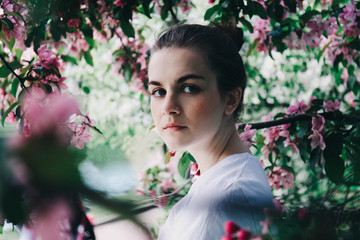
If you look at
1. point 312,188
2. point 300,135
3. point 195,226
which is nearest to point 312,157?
point 300,135

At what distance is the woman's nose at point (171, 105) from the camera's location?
3.23 ft

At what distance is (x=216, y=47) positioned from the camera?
1152 millimetres

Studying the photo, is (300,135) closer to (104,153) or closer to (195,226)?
(195,226)

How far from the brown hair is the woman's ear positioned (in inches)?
0.5

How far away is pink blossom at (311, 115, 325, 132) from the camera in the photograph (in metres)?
1.61

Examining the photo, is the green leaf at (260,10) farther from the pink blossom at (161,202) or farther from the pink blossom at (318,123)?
the pink blossom at (161,202)

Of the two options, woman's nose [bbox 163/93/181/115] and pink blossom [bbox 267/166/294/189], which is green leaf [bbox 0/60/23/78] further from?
pink blossom [bbox 267/166/294/189]

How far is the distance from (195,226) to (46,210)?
53 cm

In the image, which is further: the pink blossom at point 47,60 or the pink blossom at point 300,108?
the pink blossom at point 300,108

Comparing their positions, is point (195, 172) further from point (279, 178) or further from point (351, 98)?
point (351, 98)

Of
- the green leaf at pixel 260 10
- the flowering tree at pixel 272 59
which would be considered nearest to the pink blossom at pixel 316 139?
the flowering tree at pixel 272 59

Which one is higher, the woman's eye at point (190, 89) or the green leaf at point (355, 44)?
the green leaf at point (355, 44)

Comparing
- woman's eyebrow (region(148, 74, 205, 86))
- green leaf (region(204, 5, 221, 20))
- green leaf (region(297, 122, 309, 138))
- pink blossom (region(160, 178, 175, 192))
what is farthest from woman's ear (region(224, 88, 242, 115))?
pink blossom (region(160, 178, 175, 192))

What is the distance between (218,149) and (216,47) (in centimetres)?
27
